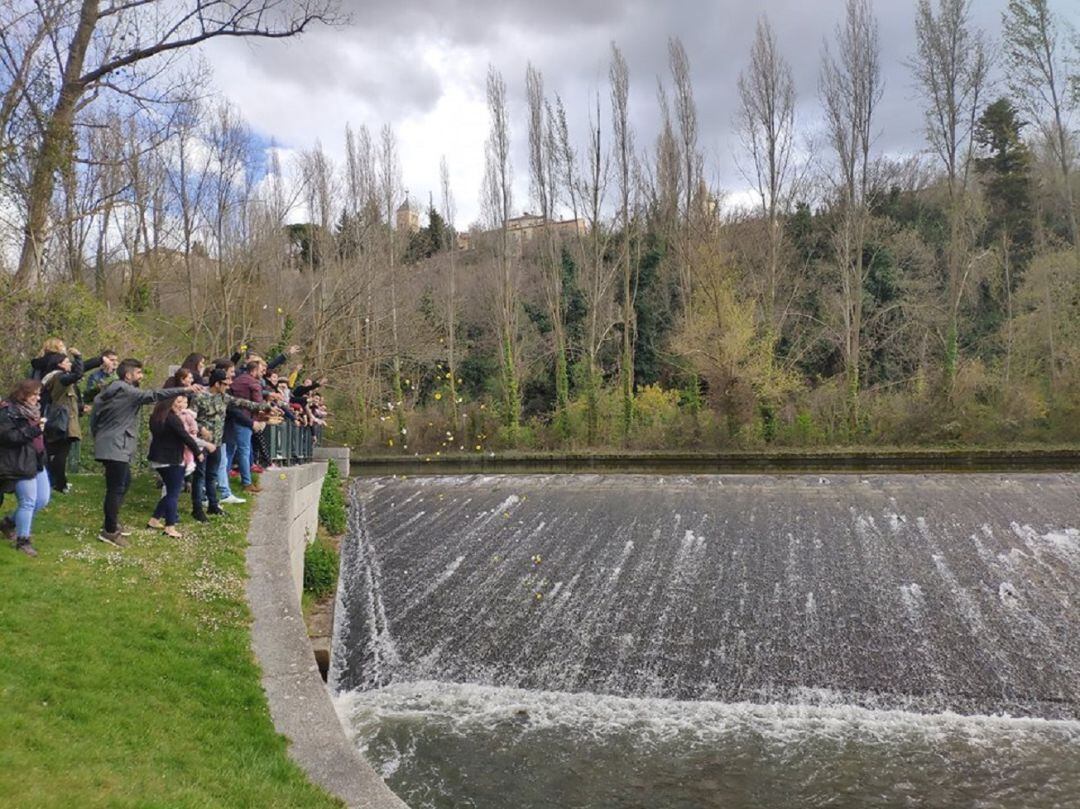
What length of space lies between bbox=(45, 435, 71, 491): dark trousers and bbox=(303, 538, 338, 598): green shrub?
3.07m

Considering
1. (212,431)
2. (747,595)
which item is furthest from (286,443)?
(747,595)

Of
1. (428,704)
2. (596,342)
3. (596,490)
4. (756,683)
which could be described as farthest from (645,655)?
(596,342)

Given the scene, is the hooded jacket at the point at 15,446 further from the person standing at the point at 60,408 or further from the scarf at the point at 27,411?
the person standing at the point at 60,408

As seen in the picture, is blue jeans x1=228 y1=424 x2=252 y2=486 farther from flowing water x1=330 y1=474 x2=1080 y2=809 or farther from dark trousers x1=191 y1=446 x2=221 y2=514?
flowing water x1=330 y1=474 x2=1080 y2=809

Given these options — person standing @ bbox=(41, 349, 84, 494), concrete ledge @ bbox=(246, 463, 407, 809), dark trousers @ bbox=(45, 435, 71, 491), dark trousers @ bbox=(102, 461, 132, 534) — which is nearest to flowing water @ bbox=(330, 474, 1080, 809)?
A: concrete ledge @ bbox=(246, 463, 407, 809)

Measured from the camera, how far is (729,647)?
8.79 m

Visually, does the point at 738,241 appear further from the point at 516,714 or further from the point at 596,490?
the point at 516,714

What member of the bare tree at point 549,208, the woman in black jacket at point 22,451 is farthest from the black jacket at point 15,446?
the bare tree at point 549,208

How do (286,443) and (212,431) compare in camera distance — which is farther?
(286,443)

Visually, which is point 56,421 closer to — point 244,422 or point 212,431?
point 212,431

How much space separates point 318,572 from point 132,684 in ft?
18.3

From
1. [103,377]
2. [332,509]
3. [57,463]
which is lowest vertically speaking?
[332,509]

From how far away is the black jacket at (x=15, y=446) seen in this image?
638cm

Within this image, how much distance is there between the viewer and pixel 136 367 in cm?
732
